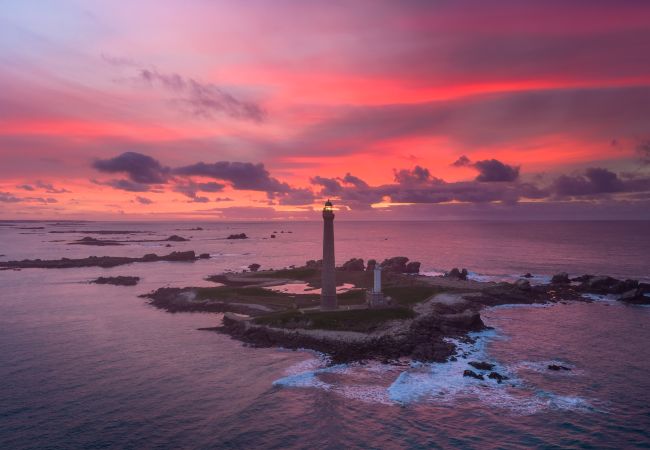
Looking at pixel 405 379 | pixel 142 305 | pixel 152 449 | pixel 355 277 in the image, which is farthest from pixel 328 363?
pixel 355 277

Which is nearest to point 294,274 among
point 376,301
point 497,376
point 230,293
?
point 230,293

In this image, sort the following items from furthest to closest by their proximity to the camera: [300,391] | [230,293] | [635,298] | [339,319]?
[635,298] < [230,293] < [339,319] < [300,391]

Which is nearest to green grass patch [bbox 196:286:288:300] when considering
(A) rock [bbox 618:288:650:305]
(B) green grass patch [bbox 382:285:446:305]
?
(B) green grass patch [bbox 382:285:446:305]

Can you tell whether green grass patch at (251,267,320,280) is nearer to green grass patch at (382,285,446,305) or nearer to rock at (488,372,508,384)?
green grass patch at (382,285,446,305)

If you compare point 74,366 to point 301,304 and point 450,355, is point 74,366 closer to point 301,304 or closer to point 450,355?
point 301,304

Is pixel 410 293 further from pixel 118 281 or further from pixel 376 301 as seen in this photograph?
pixel 118 281

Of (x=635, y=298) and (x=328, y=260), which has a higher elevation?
(x=328, y=260)
